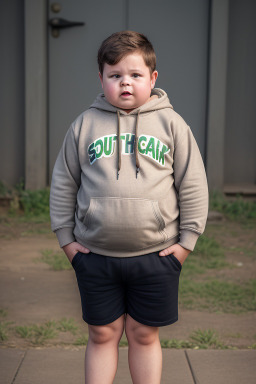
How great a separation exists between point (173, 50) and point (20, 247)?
9.40 ft

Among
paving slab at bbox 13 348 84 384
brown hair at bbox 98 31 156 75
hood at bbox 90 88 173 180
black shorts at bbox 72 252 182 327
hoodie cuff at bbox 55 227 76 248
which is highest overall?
brown hair at bbox 98 31 156 75

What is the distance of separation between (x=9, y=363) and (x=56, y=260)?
1.72 metres

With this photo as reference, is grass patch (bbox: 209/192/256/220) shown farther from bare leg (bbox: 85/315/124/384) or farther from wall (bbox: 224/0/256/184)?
bare leg (bbox: 85/315/124/384)

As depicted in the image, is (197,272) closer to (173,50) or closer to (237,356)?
(237,356)

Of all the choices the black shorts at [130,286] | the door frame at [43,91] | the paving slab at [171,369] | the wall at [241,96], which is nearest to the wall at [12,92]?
the door frame at [43,91]

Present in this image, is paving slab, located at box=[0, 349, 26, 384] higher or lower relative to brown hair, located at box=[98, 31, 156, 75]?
lower

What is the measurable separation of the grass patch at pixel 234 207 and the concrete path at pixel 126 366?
3153mm

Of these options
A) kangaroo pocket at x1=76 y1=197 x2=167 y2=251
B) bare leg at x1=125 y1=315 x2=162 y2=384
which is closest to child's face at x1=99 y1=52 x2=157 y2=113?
kangaroo pocket at x1=76 y1=197 x2=167 y2=251

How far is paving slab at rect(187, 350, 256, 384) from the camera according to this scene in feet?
8.36

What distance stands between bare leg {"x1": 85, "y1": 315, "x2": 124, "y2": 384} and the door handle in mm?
4635

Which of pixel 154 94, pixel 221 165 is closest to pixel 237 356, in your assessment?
pixel 154 94

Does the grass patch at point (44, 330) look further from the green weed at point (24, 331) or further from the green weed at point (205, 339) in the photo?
the green weed at point (205, 339)

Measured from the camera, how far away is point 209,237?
505cm

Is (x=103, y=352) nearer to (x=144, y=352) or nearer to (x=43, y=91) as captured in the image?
(x=144, y=352)
